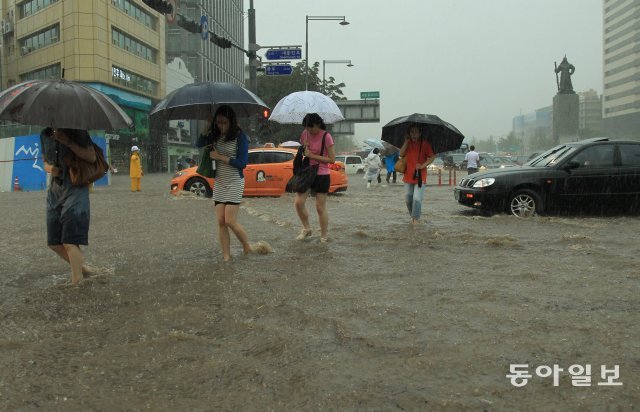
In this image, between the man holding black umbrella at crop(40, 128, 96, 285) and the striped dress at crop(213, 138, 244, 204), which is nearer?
the man holding black umbrella at crop(40, 128, 96, 285)

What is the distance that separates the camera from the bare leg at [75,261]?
5144mm

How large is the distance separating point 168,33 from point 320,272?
202 feet

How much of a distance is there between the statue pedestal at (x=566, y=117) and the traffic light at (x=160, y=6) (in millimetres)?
30918

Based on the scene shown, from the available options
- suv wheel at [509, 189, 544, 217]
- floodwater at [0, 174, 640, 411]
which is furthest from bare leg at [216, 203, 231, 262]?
suv wheel at [509, 189, 544, 217]

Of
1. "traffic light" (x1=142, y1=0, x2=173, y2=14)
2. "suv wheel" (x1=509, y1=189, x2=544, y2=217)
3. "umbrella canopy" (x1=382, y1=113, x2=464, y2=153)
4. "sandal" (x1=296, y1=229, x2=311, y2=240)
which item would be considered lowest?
"sandal" (x1=296, y1=229, x2=311, y2=240)

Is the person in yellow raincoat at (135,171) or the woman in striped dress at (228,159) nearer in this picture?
the woman in striped dress at (228,159)

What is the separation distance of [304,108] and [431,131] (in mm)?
2067

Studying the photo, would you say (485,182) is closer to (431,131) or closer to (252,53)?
(431,131)

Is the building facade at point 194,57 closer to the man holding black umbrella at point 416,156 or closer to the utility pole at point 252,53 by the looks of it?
the utility pole at point 252,53

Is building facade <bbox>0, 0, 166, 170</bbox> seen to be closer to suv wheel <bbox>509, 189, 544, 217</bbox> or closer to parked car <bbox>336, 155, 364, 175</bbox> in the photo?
parked car <bbox>336, 155, 364, 175</bbox>

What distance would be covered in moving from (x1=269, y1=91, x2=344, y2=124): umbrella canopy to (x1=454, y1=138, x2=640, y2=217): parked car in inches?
133

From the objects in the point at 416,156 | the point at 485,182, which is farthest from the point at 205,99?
the point at 485,182

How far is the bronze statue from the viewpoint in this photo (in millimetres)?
40406

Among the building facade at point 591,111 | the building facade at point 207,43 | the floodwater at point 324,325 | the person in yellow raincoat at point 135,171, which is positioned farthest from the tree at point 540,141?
the floodwater at point 324,325
